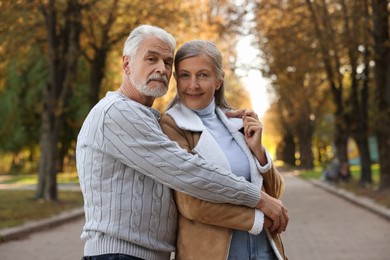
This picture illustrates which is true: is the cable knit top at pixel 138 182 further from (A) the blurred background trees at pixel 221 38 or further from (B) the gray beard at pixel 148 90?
(A) the blurred background trees at pixel 221 38

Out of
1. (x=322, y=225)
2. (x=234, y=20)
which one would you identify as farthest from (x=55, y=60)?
(x=322, y=225)

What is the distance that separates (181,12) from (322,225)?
9502 millimetres

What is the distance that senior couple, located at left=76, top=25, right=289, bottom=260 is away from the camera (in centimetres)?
293

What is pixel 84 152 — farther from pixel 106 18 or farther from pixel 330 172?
pixel 330 172

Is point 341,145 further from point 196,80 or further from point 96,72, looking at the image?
point 196,80

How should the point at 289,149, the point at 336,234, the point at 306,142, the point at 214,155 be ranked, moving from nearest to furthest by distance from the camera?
the point at 214,155 < the point at 336,234 < the point at 306,142 < the point at 289,149

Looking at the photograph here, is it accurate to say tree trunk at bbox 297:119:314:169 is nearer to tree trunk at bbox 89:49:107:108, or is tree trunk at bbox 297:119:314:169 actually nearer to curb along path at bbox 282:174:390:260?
tree trunk at bbox 89:49:107:108

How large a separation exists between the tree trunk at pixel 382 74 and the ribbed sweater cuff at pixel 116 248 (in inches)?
753

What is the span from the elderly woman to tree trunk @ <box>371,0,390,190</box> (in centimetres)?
1874

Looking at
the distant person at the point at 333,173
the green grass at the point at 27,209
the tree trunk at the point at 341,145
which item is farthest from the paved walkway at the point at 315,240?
the tree trunk at the point at 341,145

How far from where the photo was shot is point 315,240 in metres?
12.2

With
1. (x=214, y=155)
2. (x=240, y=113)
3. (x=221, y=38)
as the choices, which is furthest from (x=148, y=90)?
(x=221, y=38)

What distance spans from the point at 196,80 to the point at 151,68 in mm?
204

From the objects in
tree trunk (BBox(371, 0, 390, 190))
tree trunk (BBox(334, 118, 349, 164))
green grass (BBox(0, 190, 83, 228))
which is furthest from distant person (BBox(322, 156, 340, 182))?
green grass (BBox(0, 190, 83, 228))
